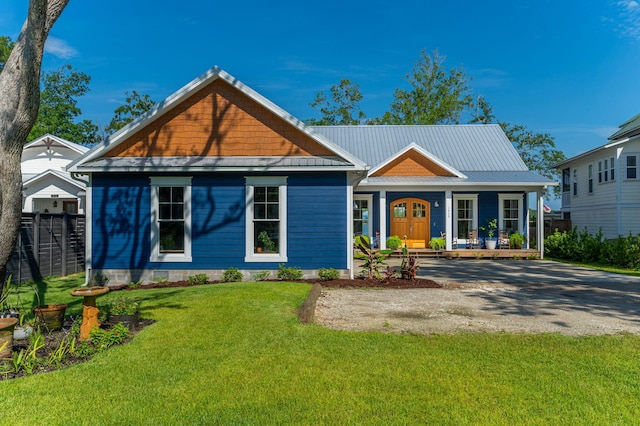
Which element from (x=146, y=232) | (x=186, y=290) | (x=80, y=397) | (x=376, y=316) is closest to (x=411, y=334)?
(x=376, y=316)

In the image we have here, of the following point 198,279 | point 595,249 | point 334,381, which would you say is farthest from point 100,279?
point 595,249

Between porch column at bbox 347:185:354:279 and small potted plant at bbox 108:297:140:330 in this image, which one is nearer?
small potted plant at bbox 108:297:140:330

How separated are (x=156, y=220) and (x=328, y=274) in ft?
16.2

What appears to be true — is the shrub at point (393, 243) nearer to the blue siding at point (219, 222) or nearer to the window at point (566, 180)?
the blue siding at point (219, 222)

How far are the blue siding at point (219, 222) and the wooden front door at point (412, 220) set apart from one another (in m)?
9.11

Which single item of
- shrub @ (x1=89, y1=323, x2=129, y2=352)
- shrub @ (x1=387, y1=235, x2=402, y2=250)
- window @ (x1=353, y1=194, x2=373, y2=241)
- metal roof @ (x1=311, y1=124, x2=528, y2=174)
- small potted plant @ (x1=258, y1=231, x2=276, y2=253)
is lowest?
shrub @ (x1=89, y1=323, x2=129, y2=352)

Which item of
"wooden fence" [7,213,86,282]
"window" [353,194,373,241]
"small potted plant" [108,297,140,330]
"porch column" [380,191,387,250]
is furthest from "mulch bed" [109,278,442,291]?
"window" [353,194,373,241]

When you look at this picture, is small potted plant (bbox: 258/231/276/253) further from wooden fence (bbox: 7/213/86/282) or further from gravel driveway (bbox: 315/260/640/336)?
wooden fence (bbox: 7/213/86/282)

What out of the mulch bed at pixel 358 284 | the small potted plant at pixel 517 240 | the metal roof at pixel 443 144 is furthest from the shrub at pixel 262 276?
the small potted plant at pixel 517 240

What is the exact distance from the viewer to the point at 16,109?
18.9 ft

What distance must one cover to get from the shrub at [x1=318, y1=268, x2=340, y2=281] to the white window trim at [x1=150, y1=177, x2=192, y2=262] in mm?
3620

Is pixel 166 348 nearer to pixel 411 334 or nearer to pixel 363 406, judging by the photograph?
pixel 363 406

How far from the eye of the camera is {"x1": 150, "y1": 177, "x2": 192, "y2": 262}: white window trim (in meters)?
12.0

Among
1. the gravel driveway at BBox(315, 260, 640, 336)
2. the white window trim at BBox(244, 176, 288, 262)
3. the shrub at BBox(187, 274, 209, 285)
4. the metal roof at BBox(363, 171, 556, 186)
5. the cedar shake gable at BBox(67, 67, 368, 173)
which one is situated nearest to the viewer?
the gravel driveway at BBox(315, 260, 640, 336)
